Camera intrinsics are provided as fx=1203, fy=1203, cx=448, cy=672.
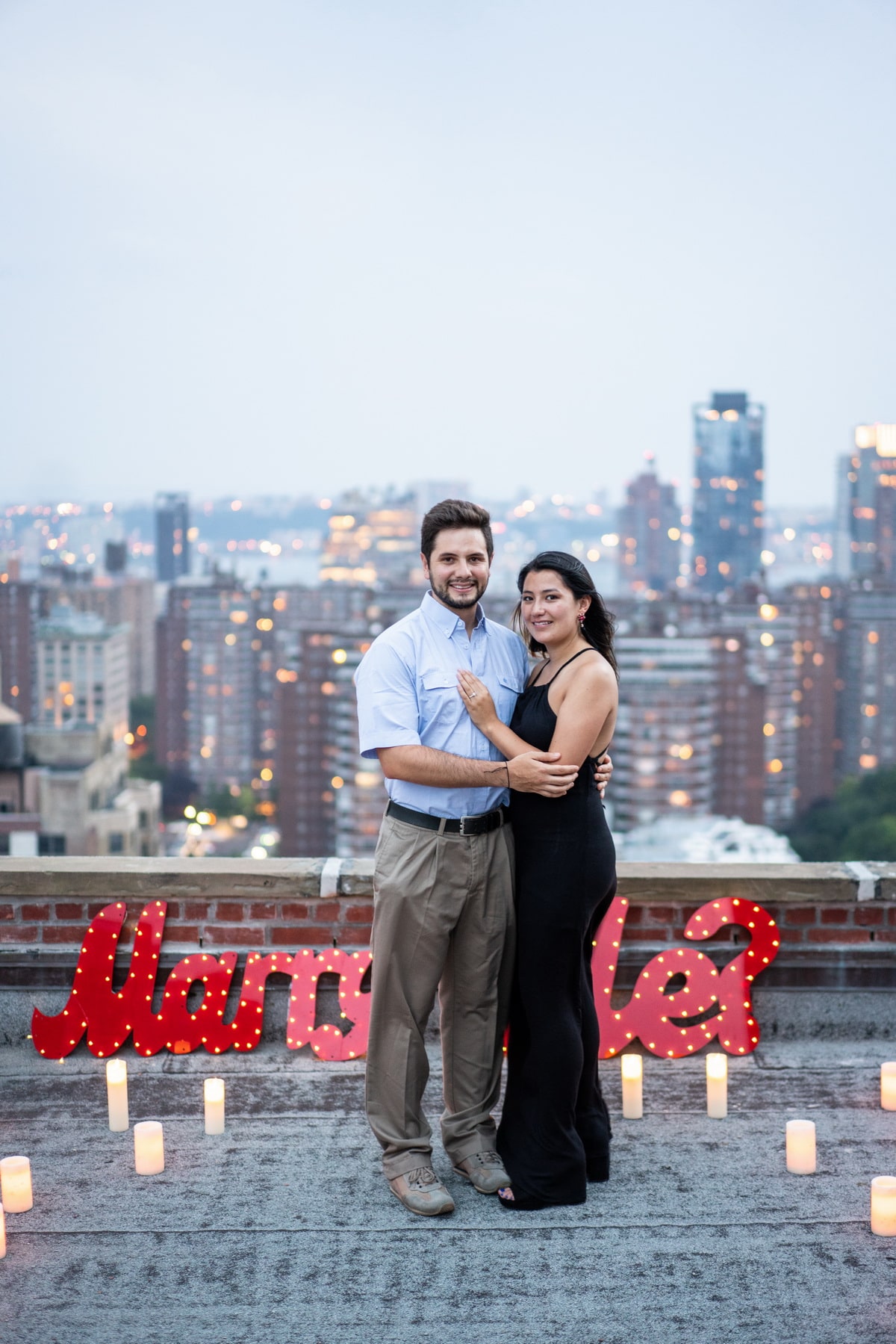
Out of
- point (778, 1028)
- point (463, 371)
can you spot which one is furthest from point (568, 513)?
point (778, 1028)

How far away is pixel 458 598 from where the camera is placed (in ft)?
9.77

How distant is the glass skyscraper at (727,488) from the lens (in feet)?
392

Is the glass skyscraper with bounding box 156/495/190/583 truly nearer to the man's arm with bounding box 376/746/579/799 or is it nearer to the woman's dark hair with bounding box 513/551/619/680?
the woman's dark hair with bounding box 513/551/619/680

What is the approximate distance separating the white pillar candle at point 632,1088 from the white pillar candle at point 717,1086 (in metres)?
0.19

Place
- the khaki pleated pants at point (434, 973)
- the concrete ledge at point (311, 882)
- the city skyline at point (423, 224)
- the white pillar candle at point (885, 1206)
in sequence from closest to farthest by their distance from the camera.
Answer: the white pillar candle at point (885, 1206)
the khaki pleated pants at point (434, 973)
the concrete ledge at point (311, 882)
the city skyline at point (423, 224)

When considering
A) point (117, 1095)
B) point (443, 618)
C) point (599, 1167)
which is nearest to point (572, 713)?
point (443, 618)

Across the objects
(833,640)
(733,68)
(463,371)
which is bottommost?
(833,640)

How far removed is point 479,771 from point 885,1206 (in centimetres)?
134

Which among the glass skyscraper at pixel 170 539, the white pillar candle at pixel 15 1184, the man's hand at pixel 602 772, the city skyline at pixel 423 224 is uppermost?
the city skyline at pixel 423 224

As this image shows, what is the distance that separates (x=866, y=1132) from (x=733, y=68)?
11026cm

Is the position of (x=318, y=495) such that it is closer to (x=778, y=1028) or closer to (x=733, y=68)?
(x=733, y=68)

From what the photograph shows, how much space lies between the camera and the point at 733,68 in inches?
3883

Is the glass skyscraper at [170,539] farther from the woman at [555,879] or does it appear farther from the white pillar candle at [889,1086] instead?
the woman at [555,879]

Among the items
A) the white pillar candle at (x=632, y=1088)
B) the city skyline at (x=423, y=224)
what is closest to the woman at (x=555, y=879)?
the white pillar candle at (x=632, y=1088)
